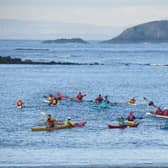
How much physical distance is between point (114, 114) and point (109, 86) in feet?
117

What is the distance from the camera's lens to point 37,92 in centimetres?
8100

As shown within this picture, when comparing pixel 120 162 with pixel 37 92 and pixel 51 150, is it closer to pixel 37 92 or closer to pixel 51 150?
pixel 51 150

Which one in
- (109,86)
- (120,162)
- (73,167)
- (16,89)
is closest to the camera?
(73,167)

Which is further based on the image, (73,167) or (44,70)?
(44,70)

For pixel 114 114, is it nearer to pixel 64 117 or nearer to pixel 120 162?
pixel 64 117

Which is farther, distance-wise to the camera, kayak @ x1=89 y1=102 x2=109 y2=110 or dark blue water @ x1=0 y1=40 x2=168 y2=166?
kayak @ x1=89 y1=102 x2=109 y2=110

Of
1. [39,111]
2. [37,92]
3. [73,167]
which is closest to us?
[73,167]

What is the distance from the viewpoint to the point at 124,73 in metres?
120

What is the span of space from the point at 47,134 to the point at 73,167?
49.2 ft

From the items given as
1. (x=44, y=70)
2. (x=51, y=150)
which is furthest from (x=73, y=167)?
(x=44, y=70)

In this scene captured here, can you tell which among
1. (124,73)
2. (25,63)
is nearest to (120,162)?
(124,73)

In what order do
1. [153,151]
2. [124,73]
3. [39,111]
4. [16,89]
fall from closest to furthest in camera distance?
[153,151]
[39,111]
[16,89]
[124,73]

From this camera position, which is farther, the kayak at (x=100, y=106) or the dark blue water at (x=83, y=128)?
the kayak at (x=100, y=106)

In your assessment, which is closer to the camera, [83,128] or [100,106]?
[83,128]
